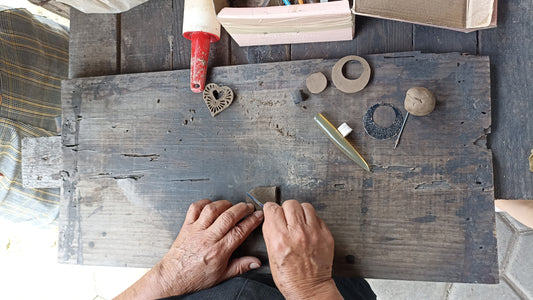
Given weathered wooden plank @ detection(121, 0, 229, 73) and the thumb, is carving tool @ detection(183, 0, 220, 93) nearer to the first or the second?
weathered wooden plank @ detection(121, 0, 229, 73)

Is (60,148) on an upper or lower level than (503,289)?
upper

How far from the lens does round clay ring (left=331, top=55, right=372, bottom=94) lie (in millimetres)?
817

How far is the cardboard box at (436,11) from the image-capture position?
72cm

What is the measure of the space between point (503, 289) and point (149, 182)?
1.53 meters

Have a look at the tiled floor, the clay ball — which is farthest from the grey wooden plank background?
the tiled floor

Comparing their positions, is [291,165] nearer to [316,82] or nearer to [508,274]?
[316,82]

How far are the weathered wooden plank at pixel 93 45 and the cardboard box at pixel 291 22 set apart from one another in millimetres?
393

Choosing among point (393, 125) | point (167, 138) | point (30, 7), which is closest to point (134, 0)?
point (167, 138)

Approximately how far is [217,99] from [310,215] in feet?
1.21

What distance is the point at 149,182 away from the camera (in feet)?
3.05

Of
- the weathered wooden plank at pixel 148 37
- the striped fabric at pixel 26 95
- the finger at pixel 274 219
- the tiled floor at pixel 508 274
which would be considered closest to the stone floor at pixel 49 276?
the tiled floor at pixel 508 274

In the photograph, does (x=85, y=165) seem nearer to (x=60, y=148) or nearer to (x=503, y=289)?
(x=60, y=148)

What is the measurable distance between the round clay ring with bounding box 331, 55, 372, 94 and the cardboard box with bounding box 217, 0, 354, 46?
64 mm

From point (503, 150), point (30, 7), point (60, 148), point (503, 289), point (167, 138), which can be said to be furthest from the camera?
point (30, 7)
